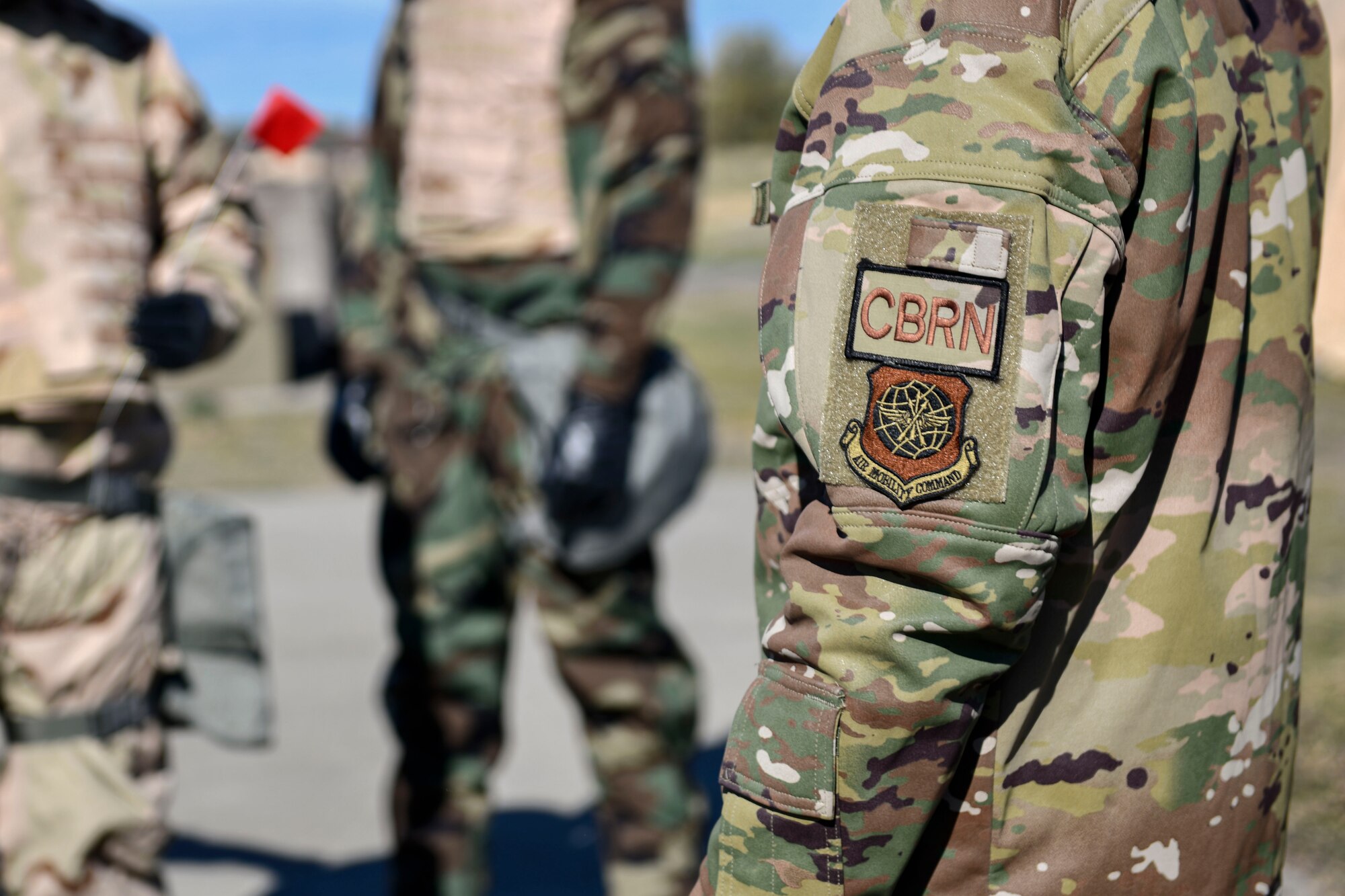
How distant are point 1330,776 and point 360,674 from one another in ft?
9.15

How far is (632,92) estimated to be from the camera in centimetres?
236

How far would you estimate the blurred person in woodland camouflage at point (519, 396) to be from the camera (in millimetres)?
2379

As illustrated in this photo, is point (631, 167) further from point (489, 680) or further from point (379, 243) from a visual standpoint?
point (489, 680)

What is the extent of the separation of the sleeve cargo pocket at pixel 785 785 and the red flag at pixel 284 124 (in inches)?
71.4

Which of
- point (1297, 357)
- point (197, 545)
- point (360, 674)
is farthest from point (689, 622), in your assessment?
point (1297, 357)

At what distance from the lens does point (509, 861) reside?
298 cm

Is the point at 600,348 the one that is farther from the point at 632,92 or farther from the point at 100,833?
the point at 100,833

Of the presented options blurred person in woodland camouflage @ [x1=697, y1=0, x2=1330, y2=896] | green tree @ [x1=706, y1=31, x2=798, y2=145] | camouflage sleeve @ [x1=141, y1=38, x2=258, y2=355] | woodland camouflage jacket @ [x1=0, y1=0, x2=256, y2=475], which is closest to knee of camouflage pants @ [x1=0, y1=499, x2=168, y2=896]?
woodland camouflage jacket @ [x1=0, y1=0, x2=256, y2=475]

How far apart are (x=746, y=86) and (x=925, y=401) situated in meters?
29.6

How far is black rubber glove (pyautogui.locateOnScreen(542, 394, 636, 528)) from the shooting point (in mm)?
2352

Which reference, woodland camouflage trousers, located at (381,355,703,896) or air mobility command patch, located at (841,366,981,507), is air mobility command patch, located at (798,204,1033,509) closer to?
air mobility command patch, located at (841,366,981,507)

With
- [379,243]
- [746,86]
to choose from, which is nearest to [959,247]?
[379,243]

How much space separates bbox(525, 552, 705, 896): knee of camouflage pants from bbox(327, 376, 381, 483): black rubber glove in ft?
1.70

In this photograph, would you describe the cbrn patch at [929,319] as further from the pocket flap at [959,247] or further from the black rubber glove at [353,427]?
the black rubber glove at [353,427]
